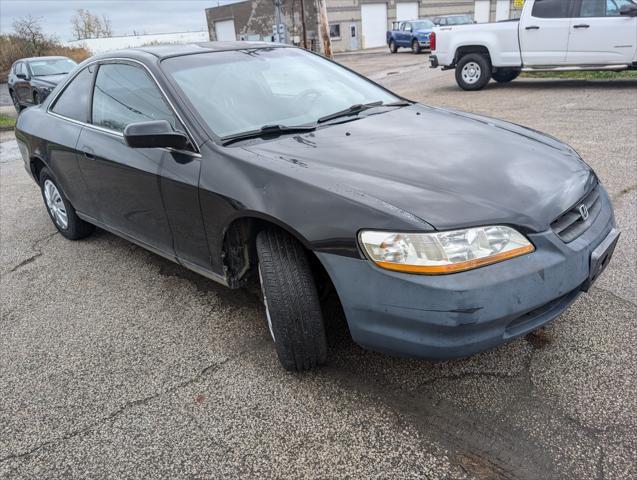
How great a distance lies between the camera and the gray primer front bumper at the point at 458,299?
191cm

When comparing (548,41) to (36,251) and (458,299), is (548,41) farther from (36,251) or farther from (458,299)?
(458,299)

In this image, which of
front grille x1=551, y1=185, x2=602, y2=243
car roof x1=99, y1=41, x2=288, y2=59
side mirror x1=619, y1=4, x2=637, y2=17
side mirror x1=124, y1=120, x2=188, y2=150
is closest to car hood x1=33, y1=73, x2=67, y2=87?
car roof x1=99, y1=41, x2=288, y2=59

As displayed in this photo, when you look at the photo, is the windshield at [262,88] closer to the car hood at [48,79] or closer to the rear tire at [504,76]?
the rear tire at [504,76]

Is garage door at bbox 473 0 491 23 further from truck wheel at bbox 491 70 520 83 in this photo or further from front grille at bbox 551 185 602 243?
front grille at bbox 551 185 602 243

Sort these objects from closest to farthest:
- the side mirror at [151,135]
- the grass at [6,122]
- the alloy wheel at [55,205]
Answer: the side mirror at [151,135], the alloy wheel at [55,205], the grass at [6,122]

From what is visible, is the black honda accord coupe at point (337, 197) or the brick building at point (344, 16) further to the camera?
the brick building at point (344, 16)

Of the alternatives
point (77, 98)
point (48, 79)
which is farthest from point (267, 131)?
point (48, 79)

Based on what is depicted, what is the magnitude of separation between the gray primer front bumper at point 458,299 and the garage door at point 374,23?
41.4 meters

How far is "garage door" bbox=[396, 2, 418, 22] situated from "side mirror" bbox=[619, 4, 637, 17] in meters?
35.6

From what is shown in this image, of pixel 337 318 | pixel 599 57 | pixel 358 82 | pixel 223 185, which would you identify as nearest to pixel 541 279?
pixel 337 318

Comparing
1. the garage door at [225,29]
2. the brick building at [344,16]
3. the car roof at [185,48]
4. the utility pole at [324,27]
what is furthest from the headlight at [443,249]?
the garage door at [225,29]

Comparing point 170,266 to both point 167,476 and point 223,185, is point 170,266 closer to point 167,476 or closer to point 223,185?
point 223,185

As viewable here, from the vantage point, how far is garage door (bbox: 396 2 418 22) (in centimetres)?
4194

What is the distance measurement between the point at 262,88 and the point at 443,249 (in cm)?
172
